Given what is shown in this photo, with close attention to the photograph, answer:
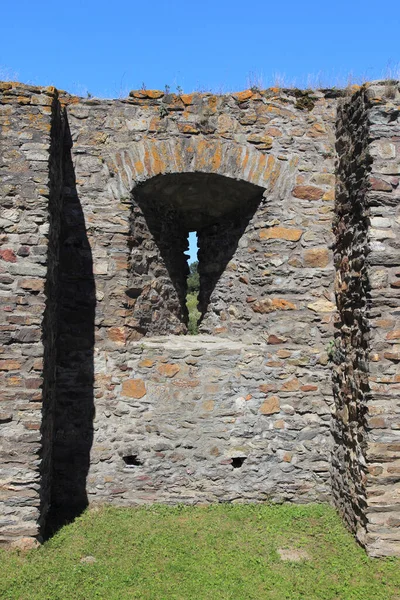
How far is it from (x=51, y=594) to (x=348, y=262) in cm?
389

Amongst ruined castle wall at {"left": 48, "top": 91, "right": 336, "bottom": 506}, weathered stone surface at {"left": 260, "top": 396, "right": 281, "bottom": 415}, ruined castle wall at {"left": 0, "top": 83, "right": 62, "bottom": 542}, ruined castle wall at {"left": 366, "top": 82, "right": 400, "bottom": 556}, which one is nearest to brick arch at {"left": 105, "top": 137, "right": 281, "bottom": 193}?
ruined castle wall at {"left": 48, "top": 91, "right": 336, "bottom": 506}

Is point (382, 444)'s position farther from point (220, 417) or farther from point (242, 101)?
point (242, 101)

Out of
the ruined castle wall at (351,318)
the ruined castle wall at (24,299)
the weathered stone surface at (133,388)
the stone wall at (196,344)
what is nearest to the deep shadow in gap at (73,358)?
the stone wall at (196,344)

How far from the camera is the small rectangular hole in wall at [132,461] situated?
521 cm

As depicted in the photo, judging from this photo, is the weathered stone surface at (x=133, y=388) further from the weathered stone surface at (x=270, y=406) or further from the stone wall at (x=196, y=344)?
the weathered stone surface at (x=270, y=406)

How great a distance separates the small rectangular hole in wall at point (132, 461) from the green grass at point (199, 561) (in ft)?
1.50

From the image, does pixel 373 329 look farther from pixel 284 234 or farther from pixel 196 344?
pixel 196 344

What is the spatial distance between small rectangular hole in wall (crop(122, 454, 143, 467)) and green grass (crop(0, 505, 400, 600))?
0.46 meters

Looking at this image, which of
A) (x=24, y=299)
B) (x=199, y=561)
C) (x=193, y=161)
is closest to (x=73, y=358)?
(x=24, y=299)

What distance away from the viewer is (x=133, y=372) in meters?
5.24

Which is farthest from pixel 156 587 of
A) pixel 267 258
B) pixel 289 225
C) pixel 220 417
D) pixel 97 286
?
pixel 289 225

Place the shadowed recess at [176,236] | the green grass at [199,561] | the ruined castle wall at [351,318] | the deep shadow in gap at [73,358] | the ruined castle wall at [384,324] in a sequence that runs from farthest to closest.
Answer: the shadowed recess at [176,236] < the deep shadow in gap at [73,358] < the ruined castle wall at [351,318] < the ruined castle wall at [384,324] < the green grass at [199,561]

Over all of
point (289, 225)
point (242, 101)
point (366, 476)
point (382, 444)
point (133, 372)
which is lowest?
point (366, 476)

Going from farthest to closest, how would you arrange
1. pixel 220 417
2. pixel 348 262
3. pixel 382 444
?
1. pixel 220 417
2. pixel 348 262
3. pixel 382 444
